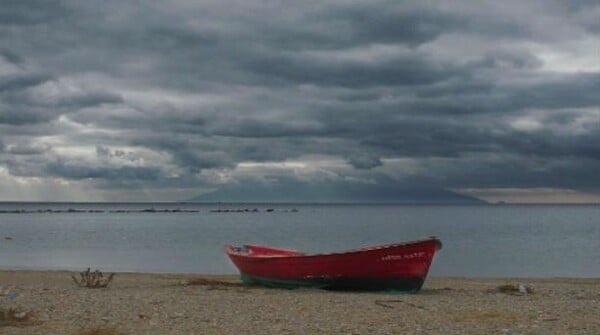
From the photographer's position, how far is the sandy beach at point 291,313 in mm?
12648

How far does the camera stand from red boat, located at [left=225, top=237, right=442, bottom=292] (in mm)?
20453

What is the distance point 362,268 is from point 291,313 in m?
6.65

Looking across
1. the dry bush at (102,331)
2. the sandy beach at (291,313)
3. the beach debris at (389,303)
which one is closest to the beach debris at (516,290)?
the sandy beach at (291,313)

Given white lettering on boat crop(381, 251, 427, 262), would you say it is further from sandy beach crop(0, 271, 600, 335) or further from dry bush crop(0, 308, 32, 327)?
dry bush crop(0, 308, 32, 327)

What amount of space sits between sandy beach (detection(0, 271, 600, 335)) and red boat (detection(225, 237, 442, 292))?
87cm

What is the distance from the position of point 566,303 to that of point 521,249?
39.7 meters

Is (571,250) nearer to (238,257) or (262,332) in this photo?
(238,257)

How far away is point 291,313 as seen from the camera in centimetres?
1460

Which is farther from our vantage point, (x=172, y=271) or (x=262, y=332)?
(x=172, y=271)

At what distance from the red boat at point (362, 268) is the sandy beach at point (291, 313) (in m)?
0.87

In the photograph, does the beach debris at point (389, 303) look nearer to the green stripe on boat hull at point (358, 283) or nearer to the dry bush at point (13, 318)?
the green stripe on boat hull at point (358, 283)

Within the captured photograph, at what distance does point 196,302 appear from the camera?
54.4 ft

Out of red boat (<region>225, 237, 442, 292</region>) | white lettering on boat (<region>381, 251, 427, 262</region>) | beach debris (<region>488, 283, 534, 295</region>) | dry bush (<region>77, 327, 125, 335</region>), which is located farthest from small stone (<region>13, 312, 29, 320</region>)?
beach debris (<region>488, 283, 534, 295</region>)

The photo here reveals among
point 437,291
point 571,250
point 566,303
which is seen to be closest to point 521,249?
point 571,250
